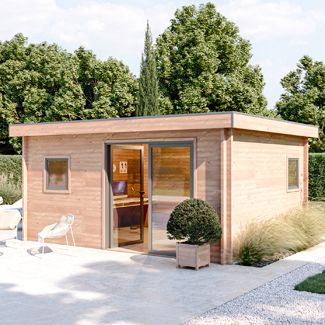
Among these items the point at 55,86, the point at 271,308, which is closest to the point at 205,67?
the point at 55,86

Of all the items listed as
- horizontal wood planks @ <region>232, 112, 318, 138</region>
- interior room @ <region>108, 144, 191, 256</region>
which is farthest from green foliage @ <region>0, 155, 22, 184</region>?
horizontal wood planks @ <region>232, 112, 318, 138</region>

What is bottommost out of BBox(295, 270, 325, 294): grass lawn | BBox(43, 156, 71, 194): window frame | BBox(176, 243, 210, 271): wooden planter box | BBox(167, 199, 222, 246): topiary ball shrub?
BBox(295, 270, 325, 294): grass lawn

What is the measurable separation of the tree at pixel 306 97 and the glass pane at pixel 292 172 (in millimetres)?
13672

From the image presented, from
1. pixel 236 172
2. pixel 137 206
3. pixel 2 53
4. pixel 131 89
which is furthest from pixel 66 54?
pixel 236 172

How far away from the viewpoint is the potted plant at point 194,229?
24.6ft

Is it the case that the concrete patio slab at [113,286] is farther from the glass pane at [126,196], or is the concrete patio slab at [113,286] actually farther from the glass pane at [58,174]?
the glass pane at [58,174]

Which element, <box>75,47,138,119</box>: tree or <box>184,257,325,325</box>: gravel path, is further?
<box>75,47,138,119</box>: tree

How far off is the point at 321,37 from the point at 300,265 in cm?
2589

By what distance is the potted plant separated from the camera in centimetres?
749

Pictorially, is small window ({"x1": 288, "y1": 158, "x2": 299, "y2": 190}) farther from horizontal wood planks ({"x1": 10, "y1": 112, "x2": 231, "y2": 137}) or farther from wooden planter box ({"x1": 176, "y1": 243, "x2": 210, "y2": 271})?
wooden planter box ({"x1": 176, "y1": 243, "x2": 210, "y2": 271})

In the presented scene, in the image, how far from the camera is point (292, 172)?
10758 mm

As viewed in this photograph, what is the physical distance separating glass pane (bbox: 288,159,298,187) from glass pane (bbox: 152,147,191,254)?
320cm

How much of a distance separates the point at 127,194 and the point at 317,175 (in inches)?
447

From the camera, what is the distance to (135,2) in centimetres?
3559
